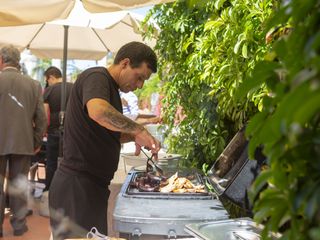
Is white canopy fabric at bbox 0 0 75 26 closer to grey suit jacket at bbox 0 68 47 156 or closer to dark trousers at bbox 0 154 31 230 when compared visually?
grey suit jacket at bbox 0 68 47 156

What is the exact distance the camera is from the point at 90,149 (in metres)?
2.67

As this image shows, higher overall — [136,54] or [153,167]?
[136,54]

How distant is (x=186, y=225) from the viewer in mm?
2062

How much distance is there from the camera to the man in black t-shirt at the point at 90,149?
266 cm

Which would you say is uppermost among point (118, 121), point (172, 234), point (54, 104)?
point (118, 121)

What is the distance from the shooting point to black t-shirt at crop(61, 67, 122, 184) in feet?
8.73

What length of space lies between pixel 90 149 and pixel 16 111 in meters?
2.42

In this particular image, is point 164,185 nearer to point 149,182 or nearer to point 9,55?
point 149,182

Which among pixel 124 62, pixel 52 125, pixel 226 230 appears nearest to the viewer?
pixel 226 230

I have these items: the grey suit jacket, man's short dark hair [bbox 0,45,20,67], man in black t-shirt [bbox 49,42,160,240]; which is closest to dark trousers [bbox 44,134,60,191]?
the grey suit jacket

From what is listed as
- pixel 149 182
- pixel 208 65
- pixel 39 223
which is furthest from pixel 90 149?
pixel 39 223

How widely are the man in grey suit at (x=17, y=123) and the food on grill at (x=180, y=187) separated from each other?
242cm

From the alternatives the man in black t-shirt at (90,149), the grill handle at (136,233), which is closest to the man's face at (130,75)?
the man in black t-shirt at (90,149)

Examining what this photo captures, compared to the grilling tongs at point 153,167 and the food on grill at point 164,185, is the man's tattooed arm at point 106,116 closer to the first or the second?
the food on grill at point 164,185
